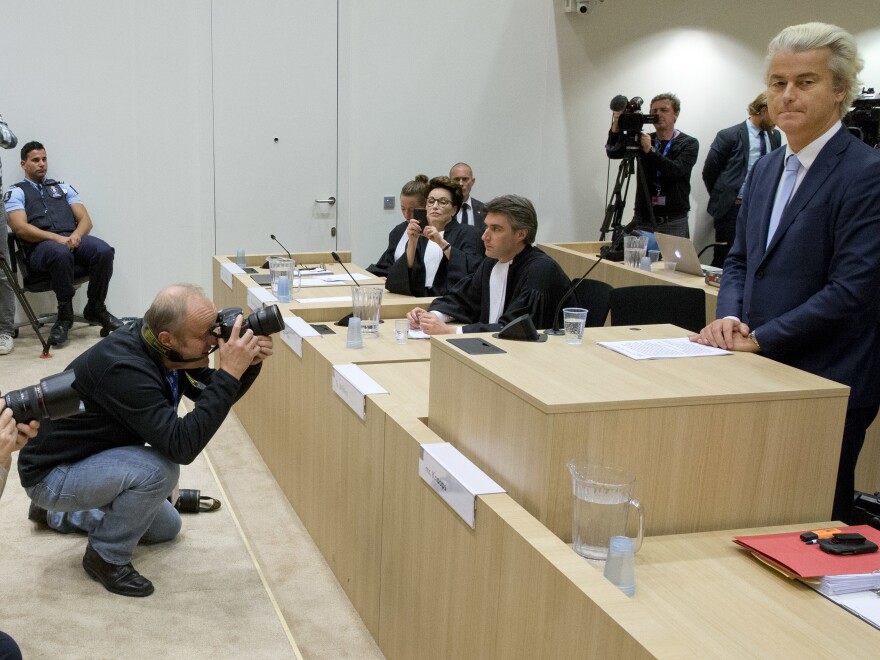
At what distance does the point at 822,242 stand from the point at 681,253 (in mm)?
2785

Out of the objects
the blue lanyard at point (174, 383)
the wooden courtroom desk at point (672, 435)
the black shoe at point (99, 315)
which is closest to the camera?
the wooden courtroom desk at point (672, 435)

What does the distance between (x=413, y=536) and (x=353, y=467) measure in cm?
48

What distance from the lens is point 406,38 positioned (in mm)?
6754

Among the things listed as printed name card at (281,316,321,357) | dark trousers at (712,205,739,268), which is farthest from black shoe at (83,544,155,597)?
dark trousers at (712,205,739,268)

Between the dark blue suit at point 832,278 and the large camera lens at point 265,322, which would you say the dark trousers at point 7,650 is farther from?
the dark blue suit at point 832,278

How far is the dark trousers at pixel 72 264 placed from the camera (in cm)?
571

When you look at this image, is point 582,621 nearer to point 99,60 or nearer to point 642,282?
point 642,282

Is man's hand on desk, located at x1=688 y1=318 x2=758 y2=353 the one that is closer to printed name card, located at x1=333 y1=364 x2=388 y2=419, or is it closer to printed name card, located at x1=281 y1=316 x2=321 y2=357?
printed name card, located at x1=333 y1=364 x2=388 y2=419

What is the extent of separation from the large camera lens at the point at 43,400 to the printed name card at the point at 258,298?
1.74 meters

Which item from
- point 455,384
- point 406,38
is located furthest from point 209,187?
point 455,384

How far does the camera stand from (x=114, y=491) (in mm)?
2504

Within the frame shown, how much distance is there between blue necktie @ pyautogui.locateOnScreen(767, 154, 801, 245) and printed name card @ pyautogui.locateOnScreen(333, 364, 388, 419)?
1034mm

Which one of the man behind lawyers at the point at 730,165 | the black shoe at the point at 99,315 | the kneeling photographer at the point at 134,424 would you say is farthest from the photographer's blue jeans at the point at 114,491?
the man behind lawyers at the point at 730,165

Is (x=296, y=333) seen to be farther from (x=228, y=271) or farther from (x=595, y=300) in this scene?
(x=228, y=271)
